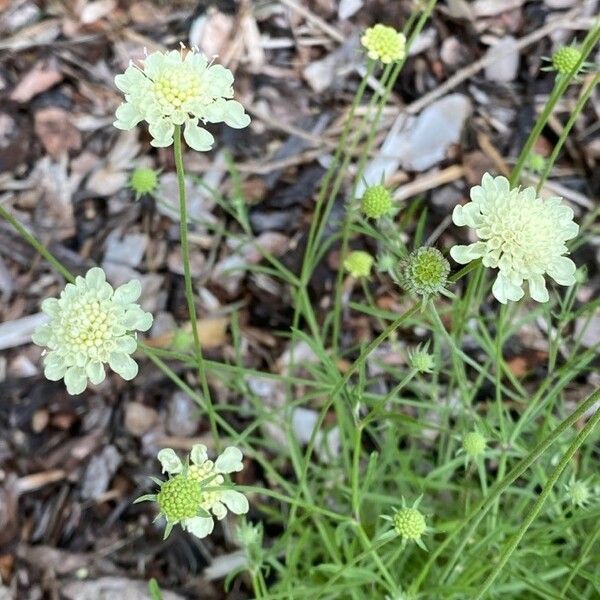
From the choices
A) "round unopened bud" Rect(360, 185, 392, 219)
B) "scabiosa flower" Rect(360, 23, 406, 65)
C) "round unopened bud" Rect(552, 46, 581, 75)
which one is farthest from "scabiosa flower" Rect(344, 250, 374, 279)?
"round unopened bud" Rect(552, 46, 581, 75)

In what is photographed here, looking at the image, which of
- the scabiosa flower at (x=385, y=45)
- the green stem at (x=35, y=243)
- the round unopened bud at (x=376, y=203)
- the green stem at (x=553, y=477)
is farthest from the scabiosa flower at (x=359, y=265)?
the green stem at (x=553, y=477)

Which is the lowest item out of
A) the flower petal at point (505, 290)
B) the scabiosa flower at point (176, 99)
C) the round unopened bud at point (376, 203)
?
the round unopened bud at point (376, 203)

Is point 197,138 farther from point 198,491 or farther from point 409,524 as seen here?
point 409,524

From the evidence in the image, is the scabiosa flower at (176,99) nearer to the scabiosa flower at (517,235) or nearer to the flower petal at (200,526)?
the scabiosa flower at (517,235)

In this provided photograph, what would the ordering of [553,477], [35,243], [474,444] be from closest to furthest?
[553,477] → [35,243] → [474,444]

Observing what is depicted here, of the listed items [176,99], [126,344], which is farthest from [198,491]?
[176,99]

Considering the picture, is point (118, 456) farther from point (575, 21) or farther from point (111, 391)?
point (575, 21)

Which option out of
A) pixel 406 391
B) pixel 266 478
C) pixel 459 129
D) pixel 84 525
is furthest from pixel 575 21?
pixel 84 525
